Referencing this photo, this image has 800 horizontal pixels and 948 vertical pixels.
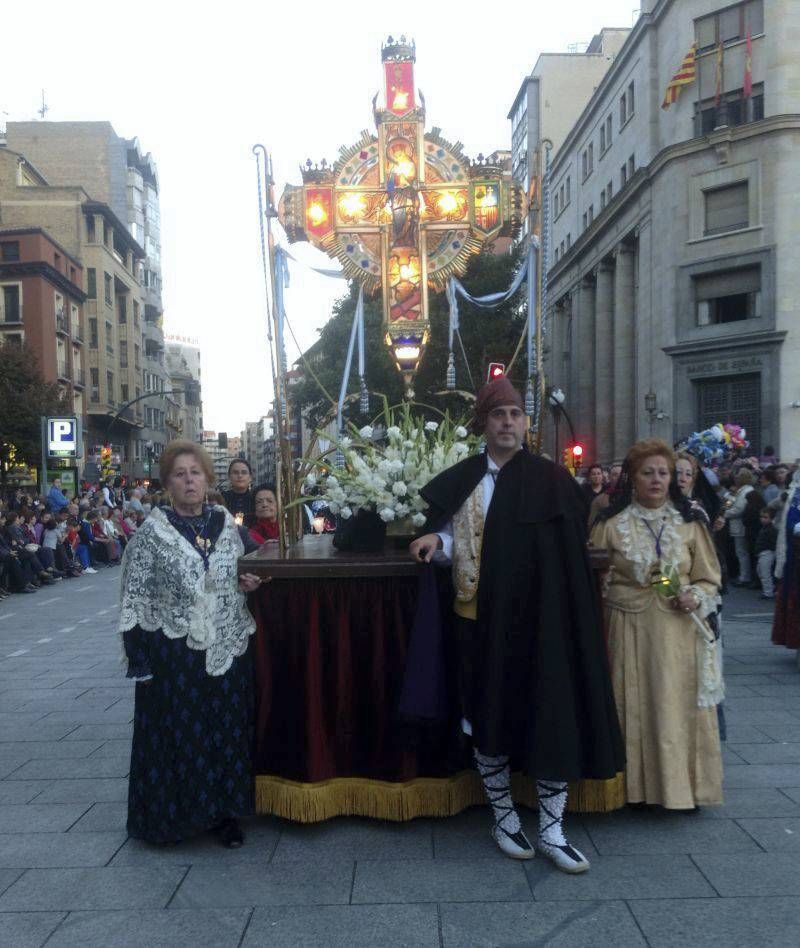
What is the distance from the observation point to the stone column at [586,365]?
4400 cm

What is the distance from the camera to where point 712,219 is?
97.9 feet

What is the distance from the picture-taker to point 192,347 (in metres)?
150

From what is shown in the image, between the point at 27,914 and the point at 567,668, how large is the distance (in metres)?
2.41

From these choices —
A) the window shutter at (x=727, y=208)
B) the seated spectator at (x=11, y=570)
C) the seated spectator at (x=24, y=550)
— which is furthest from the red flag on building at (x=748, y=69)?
the seated spectator at (x=11, y=570)

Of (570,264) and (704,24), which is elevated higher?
(704,24)

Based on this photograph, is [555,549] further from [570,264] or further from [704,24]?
[570,264]

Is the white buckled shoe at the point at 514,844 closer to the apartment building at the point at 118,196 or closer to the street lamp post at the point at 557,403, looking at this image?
the street lamp post at the point at 557,403

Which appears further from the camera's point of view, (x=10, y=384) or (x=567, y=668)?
(x=10, y=384)

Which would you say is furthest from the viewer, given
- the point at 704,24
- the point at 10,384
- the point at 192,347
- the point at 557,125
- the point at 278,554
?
the point at 192,347

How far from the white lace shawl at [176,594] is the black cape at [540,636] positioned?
48.4 inches

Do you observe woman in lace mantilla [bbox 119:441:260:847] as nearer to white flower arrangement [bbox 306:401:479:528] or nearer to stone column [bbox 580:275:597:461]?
white flower arrangement [bbox 306:401:479:528]

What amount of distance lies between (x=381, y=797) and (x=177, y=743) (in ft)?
3.41

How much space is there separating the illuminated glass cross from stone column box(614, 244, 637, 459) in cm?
2942

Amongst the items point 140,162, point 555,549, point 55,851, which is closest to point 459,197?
point 555,549
